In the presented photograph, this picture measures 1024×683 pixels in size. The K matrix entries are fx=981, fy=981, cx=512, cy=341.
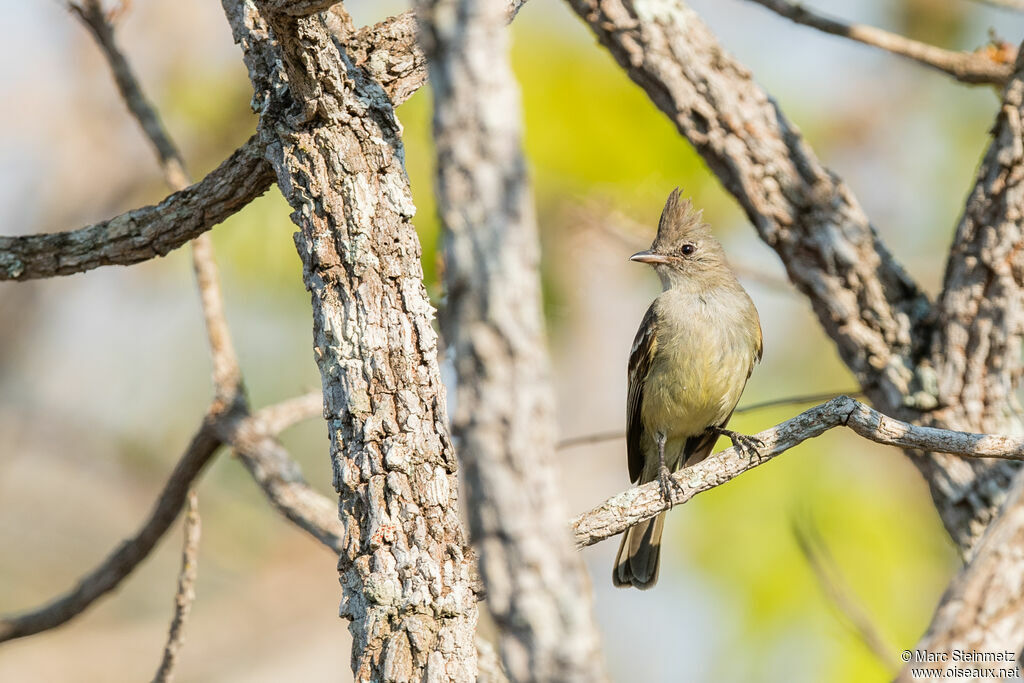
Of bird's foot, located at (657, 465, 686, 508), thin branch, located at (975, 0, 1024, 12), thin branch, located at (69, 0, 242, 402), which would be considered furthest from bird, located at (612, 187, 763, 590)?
thin branch, located at (69, 0, 242, 402)

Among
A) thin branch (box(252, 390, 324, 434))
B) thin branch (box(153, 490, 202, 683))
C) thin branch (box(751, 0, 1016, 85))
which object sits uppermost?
thin branch (box(751, 0, 1016, 85))

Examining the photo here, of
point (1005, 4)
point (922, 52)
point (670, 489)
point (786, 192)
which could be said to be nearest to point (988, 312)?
point (786, 192)

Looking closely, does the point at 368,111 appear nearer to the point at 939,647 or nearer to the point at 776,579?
the point at 939,647

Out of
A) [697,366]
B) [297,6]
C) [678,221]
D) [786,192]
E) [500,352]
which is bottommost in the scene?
[697,366]

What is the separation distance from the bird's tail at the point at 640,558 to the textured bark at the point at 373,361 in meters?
2.68

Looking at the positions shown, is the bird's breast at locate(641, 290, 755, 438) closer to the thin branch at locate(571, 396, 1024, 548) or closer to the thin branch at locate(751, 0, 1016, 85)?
the thin branch at locate(751, 0, 1016, 85)

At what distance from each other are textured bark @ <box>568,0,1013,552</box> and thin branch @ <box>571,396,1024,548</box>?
1213 millimetres

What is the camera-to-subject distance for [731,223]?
284 inches

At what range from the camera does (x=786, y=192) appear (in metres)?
4.02

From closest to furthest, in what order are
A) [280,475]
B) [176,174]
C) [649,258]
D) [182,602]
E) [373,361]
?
[373,361], [182,602], [280,475], [176,174], [649,258]

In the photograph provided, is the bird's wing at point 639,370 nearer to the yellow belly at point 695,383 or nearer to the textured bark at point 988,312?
the yellow belly at point 695,383

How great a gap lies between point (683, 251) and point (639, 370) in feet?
2.19

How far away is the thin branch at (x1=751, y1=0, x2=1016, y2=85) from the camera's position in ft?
13.8

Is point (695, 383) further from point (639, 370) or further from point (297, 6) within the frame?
point (297, 6)
